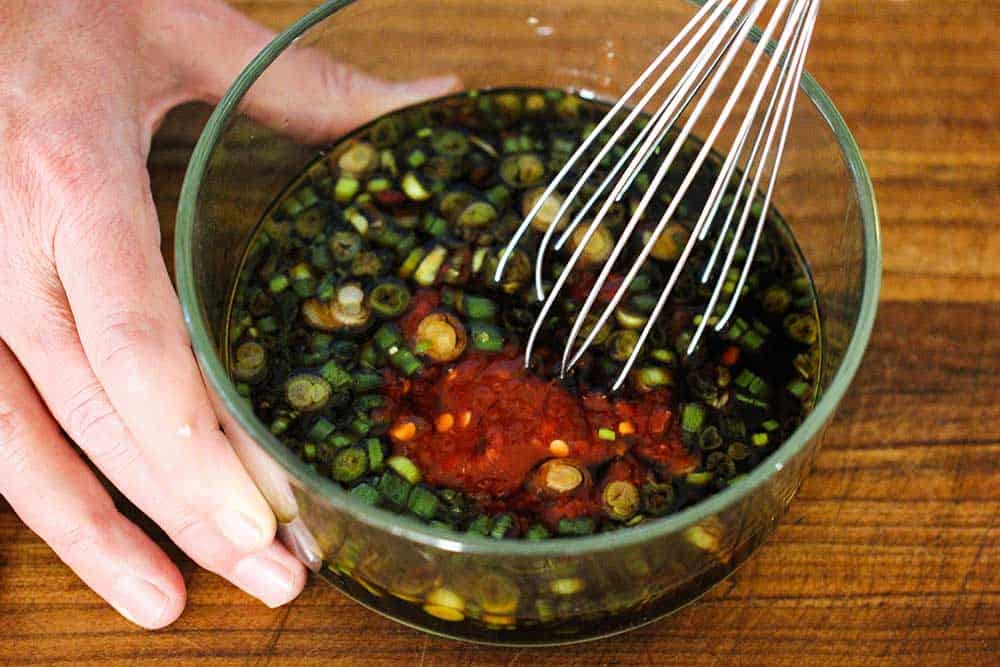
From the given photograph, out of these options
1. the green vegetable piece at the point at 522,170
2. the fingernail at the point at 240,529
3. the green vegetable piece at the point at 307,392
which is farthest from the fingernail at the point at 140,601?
the green vegetable piece at the point at 522,170

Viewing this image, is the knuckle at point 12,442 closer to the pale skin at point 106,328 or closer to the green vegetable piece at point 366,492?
the pale skin at point 106,328

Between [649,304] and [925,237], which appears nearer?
[649,304]

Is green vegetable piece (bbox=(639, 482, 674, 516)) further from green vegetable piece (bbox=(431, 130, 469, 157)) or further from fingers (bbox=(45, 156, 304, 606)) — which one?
green vegetable piece (bbox=(431, 130, 469, 157))

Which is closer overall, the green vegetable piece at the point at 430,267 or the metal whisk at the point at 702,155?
the metal whisk at the point at 702,155

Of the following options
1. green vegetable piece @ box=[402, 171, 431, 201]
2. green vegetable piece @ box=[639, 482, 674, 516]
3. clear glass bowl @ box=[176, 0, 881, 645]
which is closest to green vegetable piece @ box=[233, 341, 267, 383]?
clear glass bowl @ box=[176, 0, 881, 645]

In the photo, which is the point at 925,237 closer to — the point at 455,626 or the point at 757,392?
the point at 757,392

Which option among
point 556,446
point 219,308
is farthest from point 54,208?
point 556,446

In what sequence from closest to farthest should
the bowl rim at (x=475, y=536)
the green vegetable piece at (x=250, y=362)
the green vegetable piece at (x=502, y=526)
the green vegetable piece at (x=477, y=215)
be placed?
1. the bowl rim at (x=475, y=536)
2. the green vegetable piece at (x=502, y=526)
3. the green vegetable piece at (x=250, y=362)
4. the green vegetable piece at (x=477, y=215)

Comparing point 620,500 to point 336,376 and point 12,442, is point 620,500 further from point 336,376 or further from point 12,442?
point 12,442
